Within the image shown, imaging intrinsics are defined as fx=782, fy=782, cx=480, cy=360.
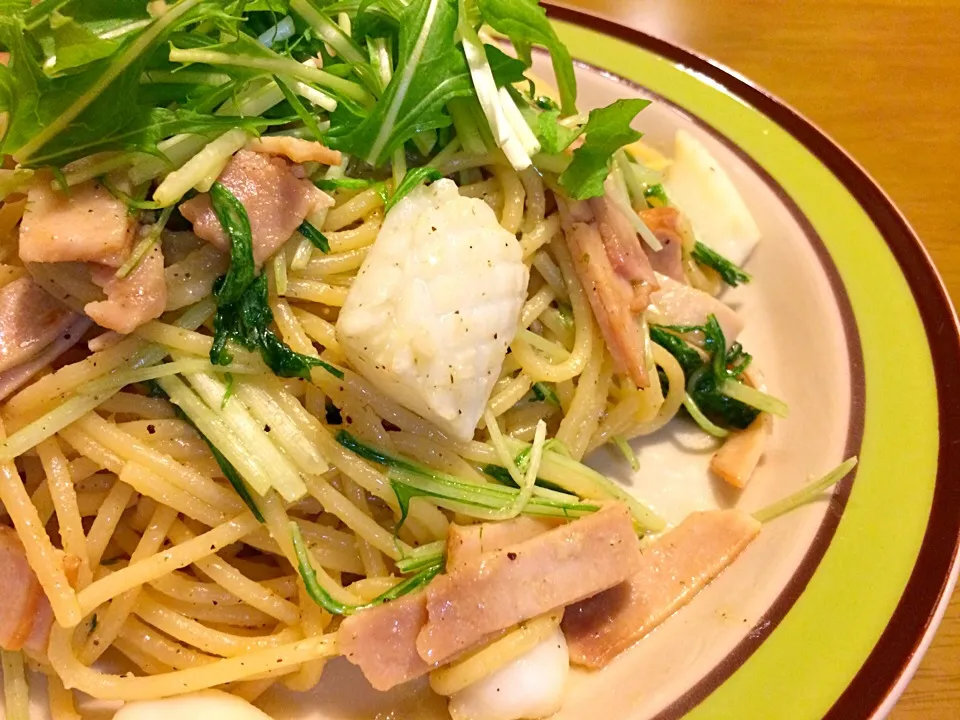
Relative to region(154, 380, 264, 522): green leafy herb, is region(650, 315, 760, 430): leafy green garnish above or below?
above

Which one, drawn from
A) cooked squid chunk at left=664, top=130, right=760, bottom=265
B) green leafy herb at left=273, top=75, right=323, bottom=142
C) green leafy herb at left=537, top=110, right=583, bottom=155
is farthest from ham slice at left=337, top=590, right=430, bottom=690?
cooked squid chunk at left=664, top=130, right=760, bottom=265

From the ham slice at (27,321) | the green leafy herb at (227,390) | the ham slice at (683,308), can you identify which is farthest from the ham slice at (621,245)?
the ham slice at (27,321)

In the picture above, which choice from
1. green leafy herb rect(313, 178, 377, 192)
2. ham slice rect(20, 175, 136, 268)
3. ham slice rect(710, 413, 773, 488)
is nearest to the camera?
ham slice rect(20, 175, 136, 268)

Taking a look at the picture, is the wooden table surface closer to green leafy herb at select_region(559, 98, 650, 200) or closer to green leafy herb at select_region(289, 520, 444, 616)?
green leafy herb at select_region(559, 98, 650, 200)

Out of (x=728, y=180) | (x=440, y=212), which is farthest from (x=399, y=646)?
(x=728, y=180)

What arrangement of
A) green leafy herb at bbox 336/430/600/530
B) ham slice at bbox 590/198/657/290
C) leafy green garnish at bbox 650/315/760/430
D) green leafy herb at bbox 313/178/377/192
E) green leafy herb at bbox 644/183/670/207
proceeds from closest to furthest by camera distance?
green leafy herb at bbox 336/430/600/530 < green leafy herb at bbox 313/178/377/192 < ham slice at bbox 590/198/657/290 < leafy green garnish at bbox 650/315/760/430 < green leafy herb at bbox 644/183/670/207

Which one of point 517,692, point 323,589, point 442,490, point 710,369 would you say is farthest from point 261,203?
point 710,369

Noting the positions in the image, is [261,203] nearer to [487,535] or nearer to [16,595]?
[487,535]

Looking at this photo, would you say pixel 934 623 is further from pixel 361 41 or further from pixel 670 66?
pixel 670 66
